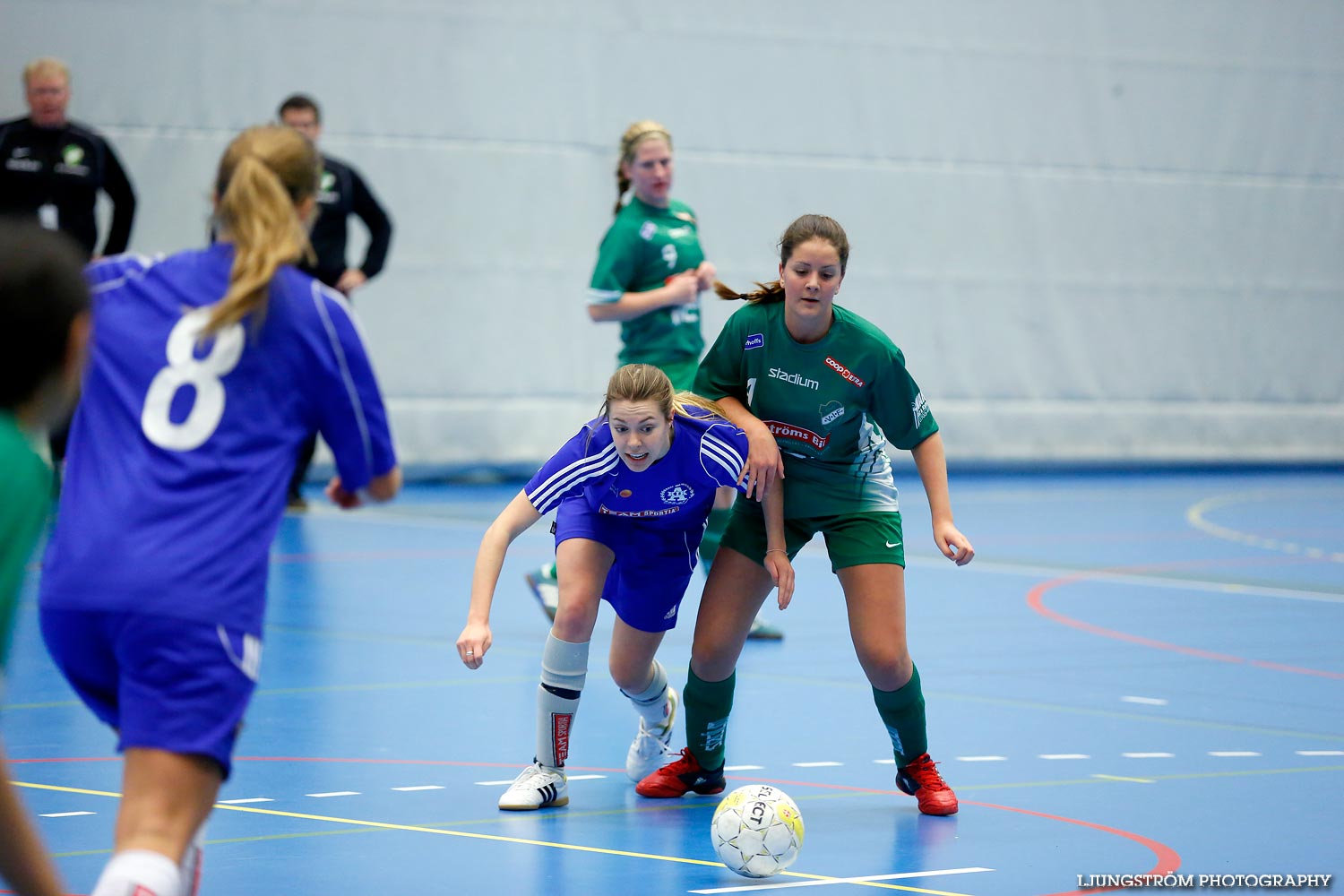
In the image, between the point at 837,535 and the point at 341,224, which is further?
the point at 341,224

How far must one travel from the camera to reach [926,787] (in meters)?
4.73

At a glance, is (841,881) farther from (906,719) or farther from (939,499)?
(939,499)

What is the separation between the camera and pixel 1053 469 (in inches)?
631

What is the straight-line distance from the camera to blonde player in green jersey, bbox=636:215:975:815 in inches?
189

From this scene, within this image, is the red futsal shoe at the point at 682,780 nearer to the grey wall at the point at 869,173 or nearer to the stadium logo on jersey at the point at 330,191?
the stadium logo on jersey at the point at 330,191

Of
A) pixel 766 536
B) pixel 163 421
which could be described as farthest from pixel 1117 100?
pixel 163 421

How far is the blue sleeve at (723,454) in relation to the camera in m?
4.82

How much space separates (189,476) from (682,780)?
2.51 m

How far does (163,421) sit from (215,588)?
0.28 m

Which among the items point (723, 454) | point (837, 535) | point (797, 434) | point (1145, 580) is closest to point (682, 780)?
point (837, 535)

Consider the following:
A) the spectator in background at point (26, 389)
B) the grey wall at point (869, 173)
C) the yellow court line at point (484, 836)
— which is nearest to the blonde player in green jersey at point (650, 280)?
the yellow court line at point (484, 836)

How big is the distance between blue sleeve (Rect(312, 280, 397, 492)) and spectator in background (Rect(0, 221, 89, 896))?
2.26ft

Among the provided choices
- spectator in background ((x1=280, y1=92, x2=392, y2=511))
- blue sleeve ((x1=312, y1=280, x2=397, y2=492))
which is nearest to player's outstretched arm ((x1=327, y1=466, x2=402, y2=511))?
blue sleeve ((x1=312, y1=280, x2=397, y2=492))

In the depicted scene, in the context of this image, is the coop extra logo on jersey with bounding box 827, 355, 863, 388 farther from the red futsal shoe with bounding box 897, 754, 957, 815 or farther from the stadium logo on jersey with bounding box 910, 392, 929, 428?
the red futsal shoe with bounding box 897, 754, 957, 815
